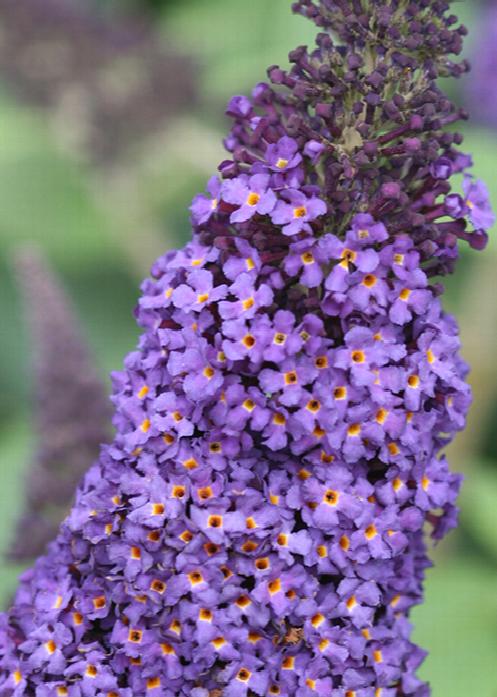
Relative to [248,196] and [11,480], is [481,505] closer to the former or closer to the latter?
[11,480]

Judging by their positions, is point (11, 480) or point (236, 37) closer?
point (11, 480)

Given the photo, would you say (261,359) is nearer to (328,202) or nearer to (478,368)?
(328,202)

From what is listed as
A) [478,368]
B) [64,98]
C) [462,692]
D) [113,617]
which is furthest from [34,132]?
[113,617]

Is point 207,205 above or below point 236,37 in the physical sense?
below

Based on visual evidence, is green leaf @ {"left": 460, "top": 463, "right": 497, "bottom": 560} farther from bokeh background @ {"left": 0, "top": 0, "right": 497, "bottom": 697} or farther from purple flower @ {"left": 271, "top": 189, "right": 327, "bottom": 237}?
purple flower @ {"left": 271, "top": 189, "right": 327, "bottom": 237}

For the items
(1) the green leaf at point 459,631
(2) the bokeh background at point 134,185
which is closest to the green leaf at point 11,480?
(2) the bokeh background at point 134,185

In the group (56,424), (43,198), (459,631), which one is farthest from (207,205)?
(43,198)
